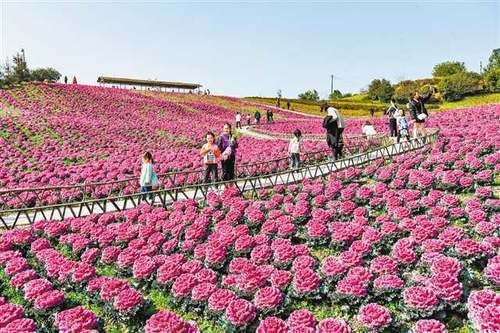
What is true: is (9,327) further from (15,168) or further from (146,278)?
(15,168)

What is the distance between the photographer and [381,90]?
80.9 metres

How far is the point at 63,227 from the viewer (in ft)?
37.3

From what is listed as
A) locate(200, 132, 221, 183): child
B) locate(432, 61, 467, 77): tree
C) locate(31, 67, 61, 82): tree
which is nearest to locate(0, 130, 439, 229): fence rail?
locate(200, 132, 221, 183): child

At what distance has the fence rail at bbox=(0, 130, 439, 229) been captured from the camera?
1269 cm

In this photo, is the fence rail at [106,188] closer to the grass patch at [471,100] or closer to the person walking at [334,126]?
the person walking at [334,126]

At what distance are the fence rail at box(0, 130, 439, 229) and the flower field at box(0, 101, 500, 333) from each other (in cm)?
82

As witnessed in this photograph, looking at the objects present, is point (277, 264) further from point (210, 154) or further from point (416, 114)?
point (416, 114)

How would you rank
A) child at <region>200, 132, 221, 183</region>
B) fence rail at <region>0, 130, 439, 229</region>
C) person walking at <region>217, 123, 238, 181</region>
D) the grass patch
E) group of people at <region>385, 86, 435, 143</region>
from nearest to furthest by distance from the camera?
1. fence rail at <region>0, 130, 439, 229</region>
2. child at <region>200, 132, 221, 183</region>
3. person walking at <region>217, 123, 238, 181</region>
4. group of people at <region>385, 86, 435, 143</region>
5. the grass patch

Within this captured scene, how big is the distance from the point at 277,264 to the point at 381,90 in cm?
7785

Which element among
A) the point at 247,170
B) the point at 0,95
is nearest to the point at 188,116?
the point at 0,95

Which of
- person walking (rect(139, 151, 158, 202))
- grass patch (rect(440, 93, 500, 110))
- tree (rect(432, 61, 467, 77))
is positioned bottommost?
person walking (rect(139, 151, 158, 202))

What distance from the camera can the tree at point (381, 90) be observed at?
79450 millimetres

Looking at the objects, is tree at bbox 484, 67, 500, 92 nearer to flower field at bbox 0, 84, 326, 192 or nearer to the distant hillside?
the distant hillside

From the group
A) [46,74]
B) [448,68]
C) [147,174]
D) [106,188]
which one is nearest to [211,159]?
[147,174]
